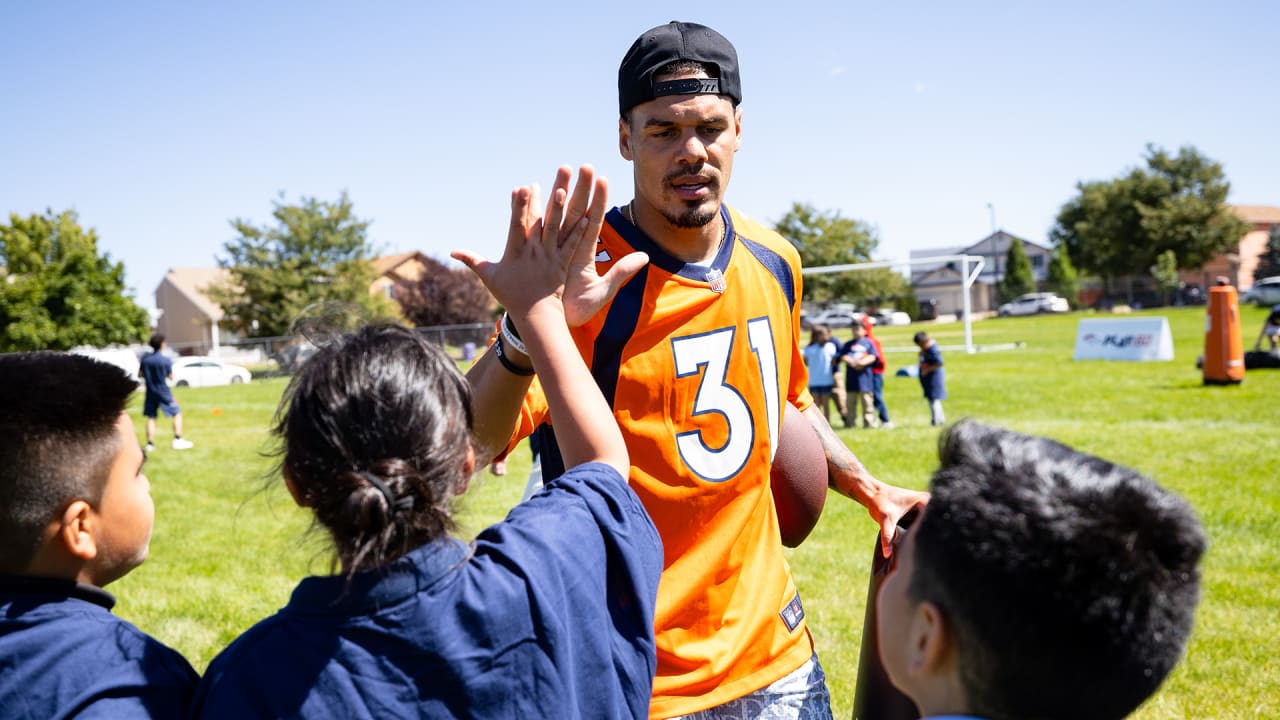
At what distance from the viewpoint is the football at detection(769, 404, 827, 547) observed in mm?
2834

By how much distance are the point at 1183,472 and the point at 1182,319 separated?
37984mm

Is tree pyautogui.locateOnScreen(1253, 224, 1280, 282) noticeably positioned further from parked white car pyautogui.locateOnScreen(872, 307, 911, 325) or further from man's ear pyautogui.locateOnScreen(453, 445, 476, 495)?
man's ear pyautogui.locateOnScreen(453, 445, 476, 495)

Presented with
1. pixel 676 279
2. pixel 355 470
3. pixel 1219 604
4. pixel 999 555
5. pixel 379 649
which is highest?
pixel 676 279

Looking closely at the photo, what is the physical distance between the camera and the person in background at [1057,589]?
129 cm

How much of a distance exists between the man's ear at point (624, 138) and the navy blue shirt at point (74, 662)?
1747mm

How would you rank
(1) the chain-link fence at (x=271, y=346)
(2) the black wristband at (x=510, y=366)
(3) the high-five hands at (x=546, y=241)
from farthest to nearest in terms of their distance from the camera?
(1) the chain-link fence at (x=271, y=346) → (2) the black wristband at (x=510, y=366) → (3) the high-five hands at (x=546, y=241)

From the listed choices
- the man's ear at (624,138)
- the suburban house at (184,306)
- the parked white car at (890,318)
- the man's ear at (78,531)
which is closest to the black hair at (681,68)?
the man's ear at (624,138)

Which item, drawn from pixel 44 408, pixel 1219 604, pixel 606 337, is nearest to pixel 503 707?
pixel 44 408

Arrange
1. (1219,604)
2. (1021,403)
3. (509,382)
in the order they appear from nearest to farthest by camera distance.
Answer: (509,382) → (1219,604) → (1021,403)

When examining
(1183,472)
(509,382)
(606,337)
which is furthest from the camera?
(1183,472)

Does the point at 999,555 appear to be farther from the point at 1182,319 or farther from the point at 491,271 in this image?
the point at 1182,319

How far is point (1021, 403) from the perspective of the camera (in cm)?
1727

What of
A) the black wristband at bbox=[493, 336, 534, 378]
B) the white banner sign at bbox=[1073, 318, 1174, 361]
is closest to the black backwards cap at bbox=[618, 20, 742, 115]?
the black wristband at bbox=[493, 336, 534, 378]

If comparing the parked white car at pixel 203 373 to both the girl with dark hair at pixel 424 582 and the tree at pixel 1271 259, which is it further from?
the tree at pixel 1271 259
